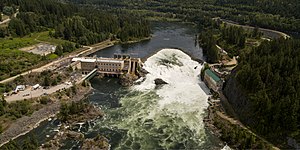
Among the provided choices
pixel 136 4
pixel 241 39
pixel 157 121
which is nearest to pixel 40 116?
pixel 157 121

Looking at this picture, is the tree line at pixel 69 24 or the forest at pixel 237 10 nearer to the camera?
the tree line at pixel 69 24

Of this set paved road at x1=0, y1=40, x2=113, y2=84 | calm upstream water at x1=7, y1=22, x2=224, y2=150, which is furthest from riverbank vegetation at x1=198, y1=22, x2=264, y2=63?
paved road at x1=0, y1=40, x2=113, y2=84

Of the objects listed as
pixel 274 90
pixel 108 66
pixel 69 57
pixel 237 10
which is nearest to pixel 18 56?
pixel 69 57

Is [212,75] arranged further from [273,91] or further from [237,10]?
[237,10]

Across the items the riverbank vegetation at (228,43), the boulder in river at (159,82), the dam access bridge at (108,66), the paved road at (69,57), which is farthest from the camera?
the riverbank vegetation at (228,43)

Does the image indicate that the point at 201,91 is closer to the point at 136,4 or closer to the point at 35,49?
the point at 35,49

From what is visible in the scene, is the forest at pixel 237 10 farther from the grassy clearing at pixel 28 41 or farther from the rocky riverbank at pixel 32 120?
the rocky riverbank at pixel 32 120

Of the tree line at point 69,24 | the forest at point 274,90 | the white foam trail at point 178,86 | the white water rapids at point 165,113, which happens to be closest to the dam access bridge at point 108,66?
the white foam trail at point 178,86

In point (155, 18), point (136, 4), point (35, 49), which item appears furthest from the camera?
point (136, 4)
